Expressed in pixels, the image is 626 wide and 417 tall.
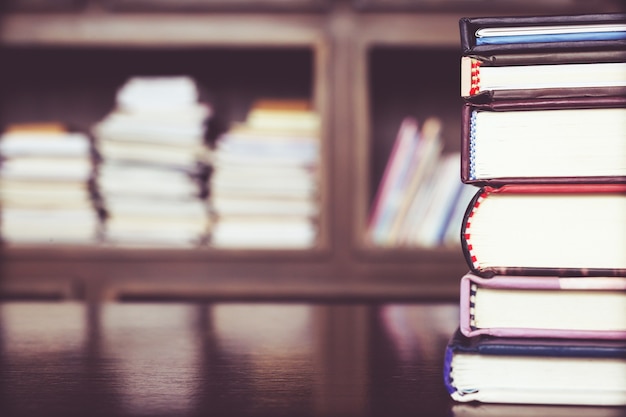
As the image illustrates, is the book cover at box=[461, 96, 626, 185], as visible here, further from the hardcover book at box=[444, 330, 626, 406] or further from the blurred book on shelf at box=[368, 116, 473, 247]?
the blurred book on shelf at box=[368, 116, 473, 247]

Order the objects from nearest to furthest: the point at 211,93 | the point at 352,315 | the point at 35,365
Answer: the point at 35,365
the point at 352,315
the point at 211,93

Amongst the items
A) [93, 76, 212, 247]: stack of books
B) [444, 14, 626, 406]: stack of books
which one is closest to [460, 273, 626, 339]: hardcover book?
[444, 14, 626, 406]: stack of books

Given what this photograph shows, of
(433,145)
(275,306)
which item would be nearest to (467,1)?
Answer: (433,145)

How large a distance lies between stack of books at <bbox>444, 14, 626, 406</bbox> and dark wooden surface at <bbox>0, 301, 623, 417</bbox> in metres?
0.02

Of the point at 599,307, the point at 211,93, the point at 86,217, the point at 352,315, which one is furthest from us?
the point at 211,93

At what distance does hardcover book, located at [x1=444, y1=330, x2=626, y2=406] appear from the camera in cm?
37

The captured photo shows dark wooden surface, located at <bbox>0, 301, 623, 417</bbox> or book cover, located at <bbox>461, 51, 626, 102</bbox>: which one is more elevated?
book cover, located at <bbox>461, 51, 626, 102</bbox>

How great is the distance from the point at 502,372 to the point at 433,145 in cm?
124

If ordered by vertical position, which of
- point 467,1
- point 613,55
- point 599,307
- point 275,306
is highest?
point 467,1

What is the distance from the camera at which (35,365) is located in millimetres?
508

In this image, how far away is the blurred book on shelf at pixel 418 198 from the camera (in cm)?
155

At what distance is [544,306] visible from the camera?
38 cm

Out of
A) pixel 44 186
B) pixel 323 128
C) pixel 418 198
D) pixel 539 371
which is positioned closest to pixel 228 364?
Result: pixel 539 371

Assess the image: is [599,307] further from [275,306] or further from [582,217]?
[275,306]
